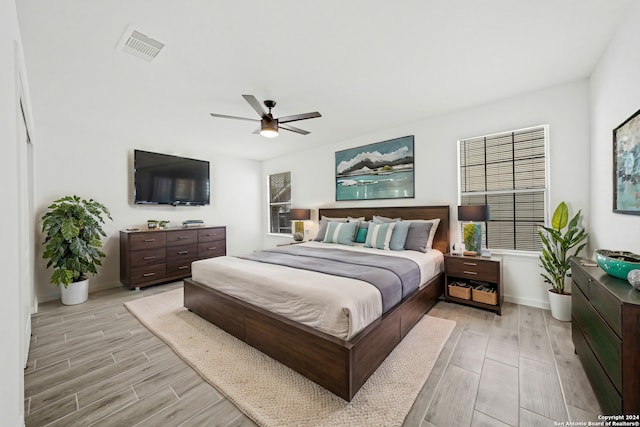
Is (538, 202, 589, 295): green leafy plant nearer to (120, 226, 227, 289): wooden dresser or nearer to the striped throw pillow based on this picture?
the striped throw pillow

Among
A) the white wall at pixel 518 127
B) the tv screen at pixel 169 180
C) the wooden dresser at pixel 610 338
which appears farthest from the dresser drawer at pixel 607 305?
the tv screen at pixel 169 180

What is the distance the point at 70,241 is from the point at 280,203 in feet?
12.7

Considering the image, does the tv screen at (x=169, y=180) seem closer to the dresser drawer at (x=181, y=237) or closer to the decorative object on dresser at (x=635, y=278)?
the dresser drawer at (x=181, y=237)

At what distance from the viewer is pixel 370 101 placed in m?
3.24

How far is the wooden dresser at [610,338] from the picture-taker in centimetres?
115

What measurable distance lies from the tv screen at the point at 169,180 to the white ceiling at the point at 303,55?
3.07 feet

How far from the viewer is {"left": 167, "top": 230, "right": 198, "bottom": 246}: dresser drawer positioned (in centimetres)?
436

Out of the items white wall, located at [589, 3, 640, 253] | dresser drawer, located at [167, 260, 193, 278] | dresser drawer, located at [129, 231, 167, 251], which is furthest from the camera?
dresser drawer, located at [167, 260, 193, 278]

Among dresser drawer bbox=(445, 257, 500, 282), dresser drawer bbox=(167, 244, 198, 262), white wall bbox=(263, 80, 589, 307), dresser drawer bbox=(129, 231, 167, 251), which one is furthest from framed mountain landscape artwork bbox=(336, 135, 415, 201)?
dresser drawer bbox=(129, 231, 167, 251)

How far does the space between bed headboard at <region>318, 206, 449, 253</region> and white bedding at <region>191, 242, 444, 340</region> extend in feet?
3.50

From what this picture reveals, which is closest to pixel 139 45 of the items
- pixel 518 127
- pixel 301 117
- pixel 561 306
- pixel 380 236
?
pixel 301 117

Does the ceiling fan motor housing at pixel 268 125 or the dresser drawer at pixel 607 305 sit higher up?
the ceiling fan motor housing at pixel 268 125

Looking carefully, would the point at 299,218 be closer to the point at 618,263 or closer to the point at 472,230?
the point at 472,230

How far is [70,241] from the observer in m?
3.28
